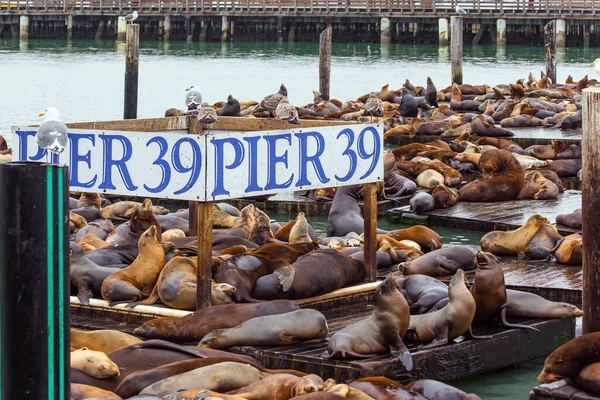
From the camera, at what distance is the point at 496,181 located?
Result: 13180 millimetres

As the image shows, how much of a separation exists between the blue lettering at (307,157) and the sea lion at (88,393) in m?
2.59

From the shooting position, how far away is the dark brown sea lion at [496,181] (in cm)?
1314

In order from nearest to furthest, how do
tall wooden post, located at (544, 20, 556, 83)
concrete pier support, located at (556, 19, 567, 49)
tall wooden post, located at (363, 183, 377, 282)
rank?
tall wooden post, located at (363, 183, 377, 282) < tall wooden post, located at (544, 20, 556, 83) < concrete pier support, located at (556, 19, 567, 49)

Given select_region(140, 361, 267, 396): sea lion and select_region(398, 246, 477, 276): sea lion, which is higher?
select_region(398, 246, 477, 276): sea lion

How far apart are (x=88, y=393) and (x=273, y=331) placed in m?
1.58

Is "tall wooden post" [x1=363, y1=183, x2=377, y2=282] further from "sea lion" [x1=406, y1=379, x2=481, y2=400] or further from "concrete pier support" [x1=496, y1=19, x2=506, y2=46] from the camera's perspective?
"concrete pier support" [x1=496, y1=19, x2=506, y2=46]

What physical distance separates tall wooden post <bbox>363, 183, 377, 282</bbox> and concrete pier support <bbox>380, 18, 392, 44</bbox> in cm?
5015

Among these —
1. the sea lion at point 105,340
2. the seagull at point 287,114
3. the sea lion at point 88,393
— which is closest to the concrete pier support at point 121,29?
the seagull at point 287,114

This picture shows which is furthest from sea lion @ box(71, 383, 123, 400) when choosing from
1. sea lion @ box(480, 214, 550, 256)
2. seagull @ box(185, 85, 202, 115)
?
sea lion @ box(480, 214, 550, 256)

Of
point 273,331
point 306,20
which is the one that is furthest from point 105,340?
point 306,20

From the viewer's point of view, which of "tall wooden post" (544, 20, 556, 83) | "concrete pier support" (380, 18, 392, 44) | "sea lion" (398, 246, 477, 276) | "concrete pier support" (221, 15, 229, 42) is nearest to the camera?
"sea lion" (398, 246, 477, 276)

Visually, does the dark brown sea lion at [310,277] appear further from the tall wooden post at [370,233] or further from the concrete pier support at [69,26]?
the concrete pier support at [69,26]

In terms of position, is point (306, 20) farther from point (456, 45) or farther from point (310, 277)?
point (310, 277)

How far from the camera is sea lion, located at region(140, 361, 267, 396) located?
5.43m
